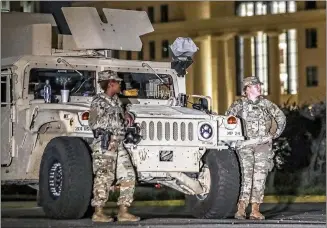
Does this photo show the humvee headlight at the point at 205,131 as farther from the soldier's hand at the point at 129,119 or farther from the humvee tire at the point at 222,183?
the soldier's hand at the point at 129,119

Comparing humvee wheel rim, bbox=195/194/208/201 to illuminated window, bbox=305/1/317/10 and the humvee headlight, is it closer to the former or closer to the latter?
the humvee headlight

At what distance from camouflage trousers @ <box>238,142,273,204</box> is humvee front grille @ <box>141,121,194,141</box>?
0.70 meters

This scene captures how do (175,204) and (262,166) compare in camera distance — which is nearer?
(262,166)

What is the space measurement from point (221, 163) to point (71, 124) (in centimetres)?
188

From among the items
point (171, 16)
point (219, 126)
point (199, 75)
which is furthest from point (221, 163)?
point (171, 16)

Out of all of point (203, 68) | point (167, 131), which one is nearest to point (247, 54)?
point (203, 68)

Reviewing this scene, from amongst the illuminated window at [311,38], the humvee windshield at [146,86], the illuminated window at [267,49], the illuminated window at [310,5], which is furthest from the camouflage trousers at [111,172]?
the illuminated window at [310,5]

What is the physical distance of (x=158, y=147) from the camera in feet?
46.3

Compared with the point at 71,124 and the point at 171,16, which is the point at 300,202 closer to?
the point at 71,124

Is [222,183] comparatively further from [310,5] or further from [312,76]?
[310,5]

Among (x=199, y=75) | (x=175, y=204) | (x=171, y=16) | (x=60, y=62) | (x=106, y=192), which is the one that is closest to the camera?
(x=106, y=192)

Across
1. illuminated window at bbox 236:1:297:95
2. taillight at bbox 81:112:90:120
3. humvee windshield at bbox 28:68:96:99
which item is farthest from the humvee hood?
illuminated window at bbox 236:1:297:95

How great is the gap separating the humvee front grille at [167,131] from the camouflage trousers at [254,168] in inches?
27.4

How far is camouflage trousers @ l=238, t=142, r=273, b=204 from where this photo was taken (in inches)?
563
